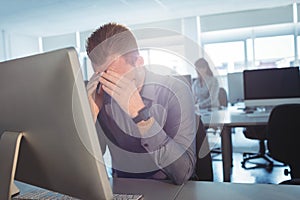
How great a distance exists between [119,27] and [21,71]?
64 centimetres

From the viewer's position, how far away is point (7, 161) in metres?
0.73

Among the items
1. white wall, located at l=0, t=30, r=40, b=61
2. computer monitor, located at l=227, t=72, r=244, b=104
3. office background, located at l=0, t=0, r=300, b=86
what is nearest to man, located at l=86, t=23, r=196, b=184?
computer monitor, located at l=227, t=72, r=244, b=104

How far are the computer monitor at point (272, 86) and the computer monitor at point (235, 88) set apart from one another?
0.72 meters

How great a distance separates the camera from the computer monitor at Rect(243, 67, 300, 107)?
2.95m

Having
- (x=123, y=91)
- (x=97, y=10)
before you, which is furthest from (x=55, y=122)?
(x=97, y=10)

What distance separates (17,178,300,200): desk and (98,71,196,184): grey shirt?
0.05 m

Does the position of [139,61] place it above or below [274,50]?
below

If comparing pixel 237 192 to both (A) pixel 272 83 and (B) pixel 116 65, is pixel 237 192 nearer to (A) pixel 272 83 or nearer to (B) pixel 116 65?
(B) pixel 116 65

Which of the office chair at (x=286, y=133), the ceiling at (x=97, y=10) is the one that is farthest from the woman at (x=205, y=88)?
the ceiling at (x=97, y=10)

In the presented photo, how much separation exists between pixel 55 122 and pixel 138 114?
44 centimetres

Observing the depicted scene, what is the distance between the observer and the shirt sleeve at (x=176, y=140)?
1.03m

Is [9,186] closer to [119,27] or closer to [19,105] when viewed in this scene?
[19,105]

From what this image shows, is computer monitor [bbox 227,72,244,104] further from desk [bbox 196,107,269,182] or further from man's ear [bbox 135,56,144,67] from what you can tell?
man's ear [bbox 135,56,144,67]

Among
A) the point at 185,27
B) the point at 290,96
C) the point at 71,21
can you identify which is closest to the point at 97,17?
the point at 71,21
